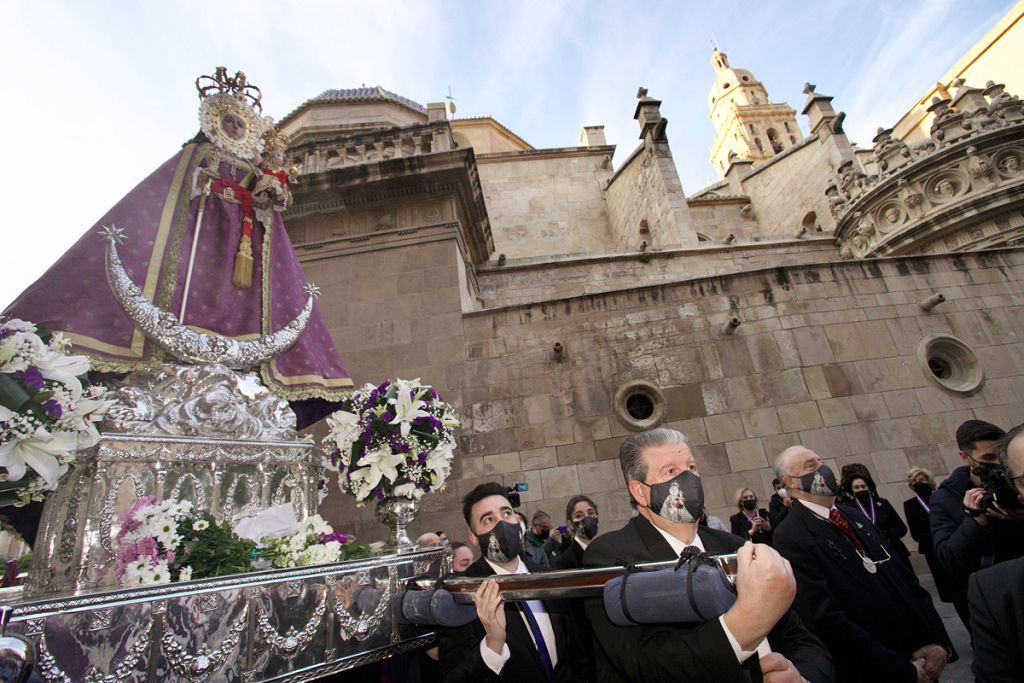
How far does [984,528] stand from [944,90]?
3912 cm

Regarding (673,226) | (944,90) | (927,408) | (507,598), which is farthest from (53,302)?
(944,90)

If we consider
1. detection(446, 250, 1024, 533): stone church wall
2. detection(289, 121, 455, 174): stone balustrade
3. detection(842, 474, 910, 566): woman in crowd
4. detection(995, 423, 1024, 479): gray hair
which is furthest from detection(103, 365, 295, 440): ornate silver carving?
detection(289, 121, 455, 174): stone balustrade

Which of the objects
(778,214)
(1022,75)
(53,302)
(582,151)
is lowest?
(53,302)

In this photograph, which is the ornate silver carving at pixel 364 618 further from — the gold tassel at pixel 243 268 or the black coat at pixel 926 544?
the black coat at pixel 926 544

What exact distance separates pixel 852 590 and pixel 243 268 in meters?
5.88

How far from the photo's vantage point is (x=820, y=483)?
306 centimetres

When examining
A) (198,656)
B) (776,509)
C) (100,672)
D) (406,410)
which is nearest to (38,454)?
(100,672)

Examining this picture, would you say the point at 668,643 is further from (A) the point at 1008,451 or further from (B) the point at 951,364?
(B) the point at 951,364

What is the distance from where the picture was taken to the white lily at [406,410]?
4191mm

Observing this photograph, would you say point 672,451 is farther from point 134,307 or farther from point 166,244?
point 166,244

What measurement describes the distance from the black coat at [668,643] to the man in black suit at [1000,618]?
537 millimetres

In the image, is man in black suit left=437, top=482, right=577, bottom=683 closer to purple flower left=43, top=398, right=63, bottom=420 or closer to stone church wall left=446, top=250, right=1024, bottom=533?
purple flower left=43, top=398, right=63, bottom=420

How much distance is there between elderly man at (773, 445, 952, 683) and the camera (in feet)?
8.52

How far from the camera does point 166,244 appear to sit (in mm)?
4727
